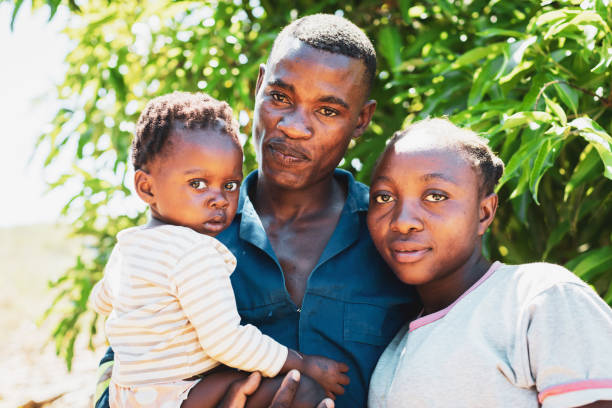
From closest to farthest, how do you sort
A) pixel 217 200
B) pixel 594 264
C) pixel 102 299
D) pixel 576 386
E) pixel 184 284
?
Answer: pixel 576 386 → pixel 184 284 → pixel 217 200 → pixel 102 299 → pixel 594 264

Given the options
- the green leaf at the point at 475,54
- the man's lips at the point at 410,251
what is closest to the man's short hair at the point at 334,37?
the green leaf at the point at 475,54

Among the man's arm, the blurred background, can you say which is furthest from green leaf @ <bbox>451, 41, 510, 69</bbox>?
the man's arm

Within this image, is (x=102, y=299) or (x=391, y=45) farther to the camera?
(x=391, y=45)

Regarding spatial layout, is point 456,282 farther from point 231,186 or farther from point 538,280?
point 231,186

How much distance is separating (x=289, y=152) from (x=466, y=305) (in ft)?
2.38

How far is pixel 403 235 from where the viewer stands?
1.80 meters

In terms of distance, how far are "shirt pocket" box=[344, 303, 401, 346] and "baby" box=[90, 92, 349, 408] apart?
166mm

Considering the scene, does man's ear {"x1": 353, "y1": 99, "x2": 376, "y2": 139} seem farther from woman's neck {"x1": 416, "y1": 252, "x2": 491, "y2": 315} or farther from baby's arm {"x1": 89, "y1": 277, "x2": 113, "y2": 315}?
baby's arm {"x1": 89, "y1": 277, "x2": 113, "y2": 315}

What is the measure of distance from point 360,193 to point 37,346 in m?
4.83

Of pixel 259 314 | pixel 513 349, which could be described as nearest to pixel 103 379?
pixel 259 314

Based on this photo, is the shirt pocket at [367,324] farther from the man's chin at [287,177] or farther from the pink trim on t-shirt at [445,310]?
the man's chin at [287,177]

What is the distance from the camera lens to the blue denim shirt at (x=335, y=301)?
192cm

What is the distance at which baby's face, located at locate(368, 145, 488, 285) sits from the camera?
1771 millimetres

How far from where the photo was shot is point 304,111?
207cm
